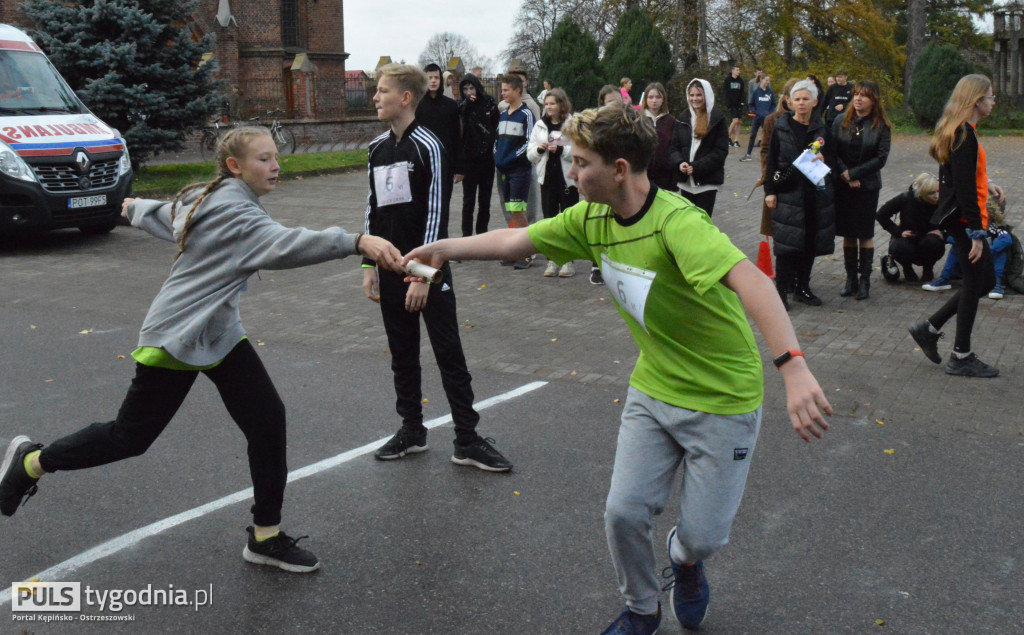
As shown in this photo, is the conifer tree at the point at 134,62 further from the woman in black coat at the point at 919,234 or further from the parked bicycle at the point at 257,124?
the woman in black coat at the point at 919,234

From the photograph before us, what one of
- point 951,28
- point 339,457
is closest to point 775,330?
point 339,457

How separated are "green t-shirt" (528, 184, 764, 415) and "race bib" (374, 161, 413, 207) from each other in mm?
1881

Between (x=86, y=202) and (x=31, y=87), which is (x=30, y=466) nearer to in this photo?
(x=86, y=202)

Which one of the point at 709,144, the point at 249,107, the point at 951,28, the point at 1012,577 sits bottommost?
the point at 1012,577

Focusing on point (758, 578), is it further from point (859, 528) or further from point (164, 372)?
point (164, 372)

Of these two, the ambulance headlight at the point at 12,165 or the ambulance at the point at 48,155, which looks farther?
the ambulance at the point at 48,155

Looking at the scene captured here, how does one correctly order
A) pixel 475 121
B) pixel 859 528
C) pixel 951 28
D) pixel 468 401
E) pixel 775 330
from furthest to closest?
1. pixel 951 28
2. pixel 475 121
3. pixel 468 401
4. pixel 859 528
5. pixel 775 330

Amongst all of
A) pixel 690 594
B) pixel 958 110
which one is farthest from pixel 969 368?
pixel 690 594

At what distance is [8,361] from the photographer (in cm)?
755

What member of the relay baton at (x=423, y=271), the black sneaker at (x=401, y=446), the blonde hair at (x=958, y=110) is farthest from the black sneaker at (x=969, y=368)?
the relay baton at (x=423, y=271)

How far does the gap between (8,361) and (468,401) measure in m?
4.24

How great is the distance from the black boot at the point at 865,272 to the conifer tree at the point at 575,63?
20836 mm

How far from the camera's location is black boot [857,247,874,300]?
941cm

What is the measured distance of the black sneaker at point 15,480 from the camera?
425cm
